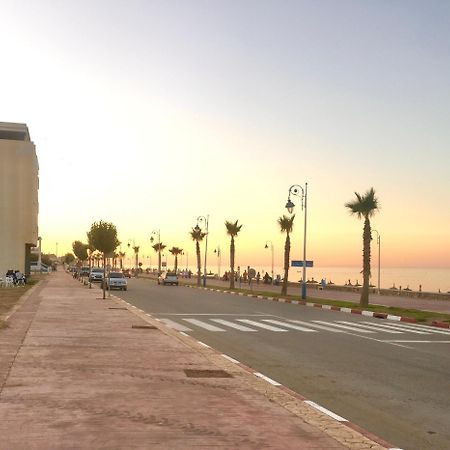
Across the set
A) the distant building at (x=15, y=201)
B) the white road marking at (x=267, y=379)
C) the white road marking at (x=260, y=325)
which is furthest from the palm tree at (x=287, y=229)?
the white road marking at (x=267, y=379)

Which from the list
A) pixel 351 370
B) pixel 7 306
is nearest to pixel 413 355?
pixel 351 370

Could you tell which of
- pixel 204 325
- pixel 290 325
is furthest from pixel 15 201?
pixel 290 325

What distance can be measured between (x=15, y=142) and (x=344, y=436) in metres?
64.7

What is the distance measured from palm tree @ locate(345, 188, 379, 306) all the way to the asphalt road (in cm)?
831

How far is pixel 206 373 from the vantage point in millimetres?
10250

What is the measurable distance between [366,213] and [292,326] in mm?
14315

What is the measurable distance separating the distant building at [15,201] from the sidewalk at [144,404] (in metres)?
55.3

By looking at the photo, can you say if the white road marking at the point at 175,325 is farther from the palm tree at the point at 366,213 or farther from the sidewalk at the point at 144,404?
the palm tree at the point at 366,213

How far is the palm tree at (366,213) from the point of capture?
32438mm

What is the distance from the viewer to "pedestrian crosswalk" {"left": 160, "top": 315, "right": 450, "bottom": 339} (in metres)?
19.4

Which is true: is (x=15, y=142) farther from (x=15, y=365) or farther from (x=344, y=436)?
(x=344, y=436)

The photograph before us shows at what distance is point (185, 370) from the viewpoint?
10438 millimetres

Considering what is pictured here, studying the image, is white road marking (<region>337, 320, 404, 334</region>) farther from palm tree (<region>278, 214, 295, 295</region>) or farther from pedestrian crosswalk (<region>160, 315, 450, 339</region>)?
palm tree (<region>278, 214, 295, 295</region>)

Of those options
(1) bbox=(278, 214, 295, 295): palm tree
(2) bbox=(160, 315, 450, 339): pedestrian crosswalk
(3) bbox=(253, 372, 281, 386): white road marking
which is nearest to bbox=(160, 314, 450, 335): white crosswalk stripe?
(2) bbox=(160, 315, 450, 339): pedestrian crosswalk
